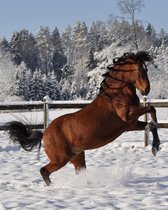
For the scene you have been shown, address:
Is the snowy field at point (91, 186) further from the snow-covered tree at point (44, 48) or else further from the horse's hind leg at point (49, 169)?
the snow-covered tree at point (44, 48)

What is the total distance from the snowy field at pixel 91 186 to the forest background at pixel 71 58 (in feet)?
5.95

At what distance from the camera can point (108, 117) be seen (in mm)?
5621

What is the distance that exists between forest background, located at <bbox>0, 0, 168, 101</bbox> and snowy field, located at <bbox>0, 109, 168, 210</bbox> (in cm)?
182

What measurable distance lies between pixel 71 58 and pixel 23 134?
3576 inches

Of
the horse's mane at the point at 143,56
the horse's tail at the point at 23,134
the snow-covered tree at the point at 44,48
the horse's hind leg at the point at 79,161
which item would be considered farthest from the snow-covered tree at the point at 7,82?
the horse's mane at the point at 143,56

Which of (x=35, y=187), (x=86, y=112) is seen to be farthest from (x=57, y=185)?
(x=86, y=112)

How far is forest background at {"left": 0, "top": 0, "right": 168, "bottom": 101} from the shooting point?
3150 centimetres

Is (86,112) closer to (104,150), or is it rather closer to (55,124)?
(55,124)

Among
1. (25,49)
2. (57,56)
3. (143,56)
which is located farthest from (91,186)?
(25,49)

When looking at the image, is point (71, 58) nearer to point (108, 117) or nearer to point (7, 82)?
point (7, 82)

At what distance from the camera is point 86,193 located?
5.40m

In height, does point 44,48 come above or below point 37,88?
above

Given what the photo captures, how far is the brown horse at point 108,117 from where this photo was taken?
5.52 metres

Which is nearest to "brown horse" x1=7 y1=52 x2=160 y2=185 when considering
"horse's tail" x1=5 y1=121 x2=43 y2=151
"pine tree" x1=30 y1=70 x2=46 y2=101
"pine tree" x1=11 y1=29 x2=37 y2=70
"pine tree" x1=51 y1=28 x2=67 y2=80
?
"horse's tail" x1=5 y1=121 x2=43 y2=151
